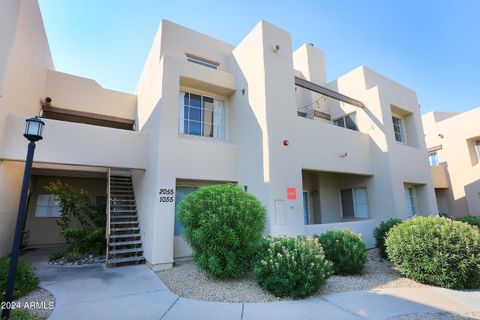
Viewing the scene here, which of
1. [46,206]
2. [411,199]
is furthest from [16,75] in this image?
[411,199]

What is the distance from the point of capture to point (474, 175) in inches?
594

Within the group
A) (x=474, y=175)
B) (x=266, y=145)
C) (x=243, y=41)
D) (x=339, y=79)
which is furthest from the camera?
(x=474, y=175)

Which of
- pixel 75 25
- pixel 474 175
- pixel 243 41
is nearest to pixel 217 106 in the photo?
pixel 243 41

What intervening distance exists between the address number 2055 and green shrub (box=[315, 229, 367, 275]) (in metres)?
4.86

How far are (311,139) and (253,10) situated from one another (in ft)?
18.2

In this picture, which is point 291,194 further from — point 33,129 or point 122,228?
point 33,129

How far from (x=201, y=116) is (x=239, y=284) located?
6.22m

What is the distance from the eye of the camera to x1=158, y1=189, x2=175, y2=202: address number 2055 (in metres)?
7.78

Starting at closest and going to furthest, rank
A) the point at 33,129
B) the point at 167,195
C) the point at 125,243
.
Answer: the point at 33,129
the point at 167,195
the point at 125,243

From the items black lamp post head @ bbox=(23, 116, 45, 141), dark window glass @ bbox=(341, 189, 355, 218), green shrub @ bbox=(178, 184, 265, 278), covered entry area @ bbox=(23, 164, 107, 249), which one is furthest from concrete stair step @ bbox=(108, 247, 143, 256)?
dark window glass @ bbox=(341, 189, 355, 218)

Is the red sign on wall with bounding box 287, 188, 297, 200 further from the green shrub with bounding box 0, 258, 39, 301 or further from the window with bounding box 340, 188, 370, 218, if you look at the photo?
the green shrub with bounding box 0, 258, 39, 301

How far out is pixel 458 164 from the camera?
52.3 feet

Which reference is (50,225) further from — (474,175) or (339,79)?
(474,175)

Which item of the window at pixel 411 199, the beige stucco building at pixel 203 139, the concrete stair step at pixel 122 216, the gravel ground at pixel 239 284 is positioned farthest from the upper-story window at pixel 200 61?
the window at pixel 411 199
